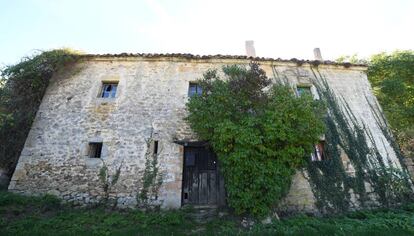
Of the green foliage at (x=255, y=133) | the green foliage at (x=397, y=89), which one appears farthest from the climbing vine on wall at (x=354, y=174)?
the green foliage at (x=255, y=133)

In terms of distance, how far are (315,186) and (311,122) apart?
2.56 meters

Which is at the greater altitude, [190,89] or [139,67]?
[139,67]

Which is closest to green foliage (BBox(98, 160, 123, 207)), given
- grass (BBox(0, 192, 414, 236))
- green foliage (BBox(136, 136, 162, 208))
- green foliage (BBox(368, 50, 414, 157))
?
grass (BBox(0, 192, 414, 236))

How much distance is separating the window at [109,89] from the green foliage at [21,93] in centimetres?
192

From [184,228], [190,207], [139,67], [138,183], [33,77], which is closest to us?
[184,228]

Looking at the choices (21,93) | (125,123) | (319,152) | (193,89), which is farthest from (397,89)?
(21,93)

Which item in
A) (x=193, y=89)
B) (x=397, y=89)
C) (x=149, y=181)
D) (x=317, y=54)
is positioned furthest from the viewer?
(x=317, y=54)

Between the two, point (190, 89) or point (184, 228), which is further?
point (190, 89)

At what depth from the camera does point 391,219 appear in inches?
236

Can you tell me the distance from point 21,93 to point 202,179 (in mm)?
7636

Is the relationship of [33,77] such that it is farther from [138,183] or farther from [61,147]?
[138,183]

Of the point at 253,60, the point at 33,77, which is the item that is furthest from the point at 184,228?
the point at 33,77

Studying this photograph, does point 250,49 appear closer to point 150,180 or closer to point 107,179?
point 150,180

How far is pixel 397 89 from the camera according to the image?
425 inches
